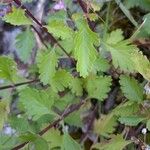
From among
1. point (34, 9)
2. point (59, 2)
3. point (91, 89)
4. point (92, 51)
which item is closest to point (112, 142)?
point (91, 89)

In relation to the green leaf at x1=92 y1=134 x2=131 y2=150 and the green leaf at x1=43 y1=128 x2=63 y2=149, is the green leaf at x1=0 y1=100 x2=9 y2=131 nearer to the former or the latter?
the green leaf at x1=43 y1=128 x2=63 y2=149

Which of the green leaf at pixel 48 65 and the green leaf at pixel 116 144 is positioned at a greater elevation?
the green leaf at pixel 48 65

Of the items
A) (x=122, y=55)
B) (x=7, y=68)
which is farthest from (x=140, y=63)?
(x=7, y=68)

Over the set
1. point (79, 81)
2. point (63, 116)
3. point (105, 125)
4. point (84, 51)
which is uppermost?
point (84, 51)

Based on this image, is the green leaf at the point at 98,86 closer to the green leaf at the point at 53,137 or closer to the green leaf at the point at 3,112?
the green leaf at the point at 53,137

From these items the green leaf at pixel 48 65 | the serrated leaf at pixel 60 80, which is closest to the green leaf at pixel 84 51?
the green leaf at pixel 48 65

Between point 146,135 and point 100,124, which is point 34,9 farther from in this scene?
point 146,135

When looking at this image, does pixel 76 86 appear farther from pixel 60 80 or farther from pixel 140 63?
pixel 140 63
